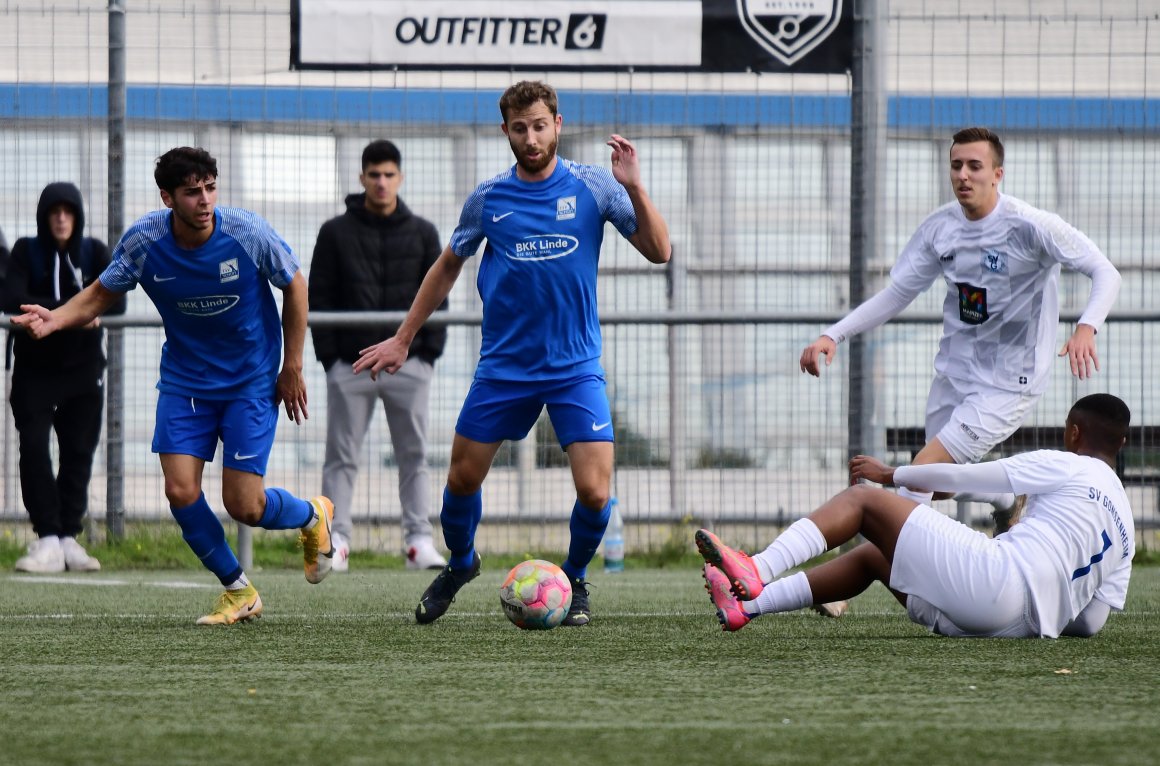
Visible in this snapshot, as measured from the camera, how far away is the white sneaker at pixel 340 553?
9500 mm

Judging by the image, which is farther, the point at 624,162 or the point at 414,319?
the point at 414,319

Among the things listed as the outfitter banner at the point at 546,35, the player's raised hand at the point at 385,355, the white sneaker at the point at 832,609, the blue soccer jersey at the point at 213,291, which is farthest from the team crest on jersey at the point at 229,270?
the outfitter banner at the point at 546,35

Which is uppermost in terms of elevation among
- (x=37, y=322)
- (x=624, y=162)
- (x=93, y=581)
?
(x=624, y=162)

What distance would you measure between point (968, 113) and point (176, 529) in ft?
16.7

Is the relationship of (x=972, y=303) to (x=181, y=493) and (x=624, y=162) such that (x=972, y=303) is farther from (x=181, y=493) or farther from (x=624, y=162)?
(x=181, y=493)

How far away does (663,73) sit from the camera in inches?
399

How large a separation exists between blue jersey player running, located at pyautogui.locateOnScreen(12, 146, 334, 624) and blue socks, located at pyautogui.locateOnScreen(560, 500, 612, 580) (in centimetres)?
116

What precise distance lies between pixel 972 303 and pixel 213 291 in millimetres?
2804

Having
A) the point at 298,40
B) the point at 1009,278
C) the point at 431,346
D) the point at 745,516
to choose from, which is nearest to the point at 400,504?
the point at 431,346

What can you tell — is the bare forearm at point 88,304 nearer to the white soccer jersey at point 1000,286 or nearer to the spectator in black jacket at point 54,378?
the white soccer jersey at point 1000,286

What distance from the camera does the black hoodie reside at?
945 cm

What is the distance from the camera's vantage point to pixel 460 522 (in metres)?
6.61

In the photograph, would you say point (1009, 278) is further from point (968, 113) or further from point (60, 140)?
point (60, 140)

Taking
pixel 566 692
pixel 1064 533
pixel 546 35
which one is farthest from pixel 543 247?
pixel 546 35
